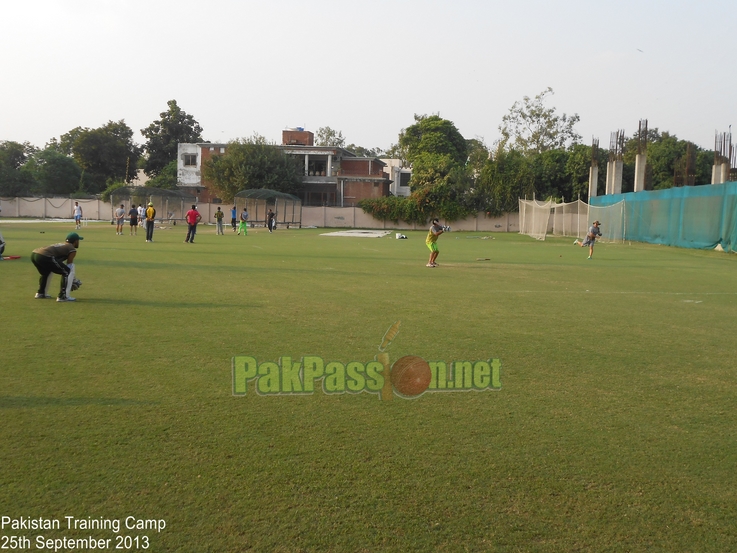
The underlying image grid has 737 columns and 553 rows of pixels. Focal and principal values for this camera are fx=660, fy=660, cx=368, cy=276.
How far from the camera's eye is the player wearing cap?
428 inches

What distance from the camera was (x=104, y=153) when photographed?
274ft

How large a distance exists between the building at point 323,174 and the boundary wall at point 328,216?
27.9 feet

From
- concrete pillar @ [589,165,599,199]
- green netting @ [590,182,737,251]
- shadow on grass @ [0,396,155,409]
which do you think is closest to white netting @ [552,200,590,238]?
concrete pillar @ [589,165,599,199]

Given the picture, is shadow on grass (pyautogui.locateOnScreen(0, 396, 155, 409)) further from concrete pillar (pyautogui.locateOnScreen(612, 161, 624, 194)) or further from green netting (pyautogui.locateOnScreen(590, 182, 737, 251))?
concrete pillar (pyautogui.locateOnScreen(612, 161, 624, 194))

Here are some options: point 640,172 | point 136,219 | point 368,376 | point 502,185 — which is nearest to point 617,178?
point 640,172

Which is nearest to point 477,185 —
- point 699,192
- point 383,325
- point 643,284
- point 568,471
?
point 699,192

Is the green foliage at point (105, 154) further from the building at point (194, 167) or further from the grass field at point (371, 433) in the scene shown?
the grass field at point (371, 433)

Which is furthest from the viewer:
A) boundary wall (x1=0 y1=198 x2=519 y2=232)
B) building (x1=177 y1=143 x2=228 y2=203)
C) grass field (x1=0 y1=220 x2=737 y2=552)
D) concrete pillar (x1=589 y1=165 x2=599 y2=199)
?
building (x1=177 y1=143 x2=228 y2=203)

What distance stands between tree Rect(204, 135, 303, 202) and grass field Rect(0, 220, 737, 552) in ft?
174

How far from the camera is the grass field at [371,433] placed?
3.67 metres

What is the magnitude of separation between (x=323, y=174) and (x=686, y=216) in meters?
43.1

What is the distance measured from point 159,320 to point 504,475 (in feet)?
21.0

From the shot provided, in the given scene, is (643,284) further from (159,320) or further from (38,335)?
(38,335)

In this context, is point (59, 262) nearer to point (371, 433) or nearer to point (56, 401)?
point (56, 401)
